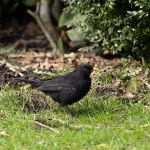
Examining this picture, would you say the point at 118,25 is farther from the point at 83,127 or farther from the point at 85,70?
the point at 83,127

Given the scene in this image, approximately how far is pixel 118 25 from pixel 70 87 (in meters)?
1.96

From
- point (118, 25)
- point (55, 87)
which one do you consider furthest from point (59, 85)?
point (118, 25)

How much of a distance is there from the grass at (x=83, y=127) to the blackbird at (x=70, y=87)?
0.21 metres

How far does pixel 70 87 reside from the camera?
7.01 metres

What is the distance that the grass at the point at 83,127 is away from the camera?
222 inches

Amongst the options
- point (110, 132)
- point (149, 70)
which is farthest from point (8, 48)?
point (110, 132)

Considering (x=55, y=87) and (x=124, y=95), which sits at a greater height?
(x=55, y=87)

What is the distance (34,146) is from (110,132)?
3.01 feet

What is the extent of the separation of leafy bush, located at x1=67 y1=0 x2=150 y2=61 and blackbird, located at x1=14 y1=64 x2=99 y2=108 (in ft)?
4.59

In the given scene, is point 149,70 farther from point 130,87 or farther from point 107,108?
point 107,108

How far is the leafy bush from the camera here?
26.8 feet

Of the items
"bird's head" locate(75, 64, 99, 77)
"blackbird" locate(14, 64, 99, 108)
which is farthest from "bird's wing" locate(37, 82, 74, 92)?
"bird's head" locate(75, 64, 99, 77)

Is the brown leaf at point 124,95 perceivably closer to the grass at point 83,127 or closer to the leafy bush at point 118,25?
the grass at point 83,127

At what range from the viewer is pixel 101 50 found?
32.2ft
